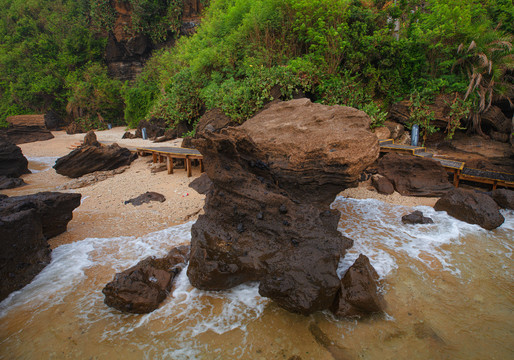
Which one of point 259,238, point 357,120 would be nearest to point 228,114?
point 357,120

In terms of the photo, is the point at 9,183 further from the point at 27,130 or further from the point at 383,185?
the point at 383,185

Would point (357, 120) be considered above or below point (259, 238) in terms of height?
above

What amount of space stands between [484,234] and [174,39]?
26134 millimetres

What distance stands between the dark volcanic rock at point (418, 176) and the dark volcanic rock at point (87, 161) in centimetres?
1071

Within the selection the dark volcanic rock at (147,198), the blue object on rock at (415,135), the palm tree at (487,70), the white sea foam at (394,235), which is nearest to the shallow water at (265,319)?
the white sea foam at (394,235)

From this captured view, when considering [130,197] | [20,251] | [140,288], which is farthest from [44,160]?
[140,288]

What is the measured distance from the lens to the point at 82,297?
4.09 meters

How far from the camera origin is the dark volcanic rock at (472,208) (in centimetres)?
599

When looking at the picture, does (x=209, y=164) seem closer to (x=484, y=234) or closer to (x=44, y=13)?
(x=484, y=234)

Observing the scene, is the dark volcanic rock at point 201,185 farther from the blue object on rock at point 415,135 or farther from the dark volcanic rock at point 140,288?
the blue object on rock at point 415,135

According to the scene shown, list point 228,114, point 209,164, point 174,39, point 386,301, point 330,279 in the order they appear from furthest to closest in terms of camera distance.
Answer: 1. point 174,39
2. point 228,114
3. point 209,164
4. point 386,301
5. point 330,279

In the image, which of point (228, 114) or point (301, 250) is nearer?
point (301, 250)

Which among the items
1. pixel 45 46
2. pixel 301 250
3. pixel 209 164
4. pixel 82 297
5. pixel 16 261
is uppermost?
pixel 45 46

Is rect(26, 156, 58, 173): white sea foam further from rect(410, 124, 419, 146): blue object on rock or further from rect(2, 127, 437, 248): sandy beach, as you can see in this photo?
rect(410, 124, 419, 146): blue object on rock
